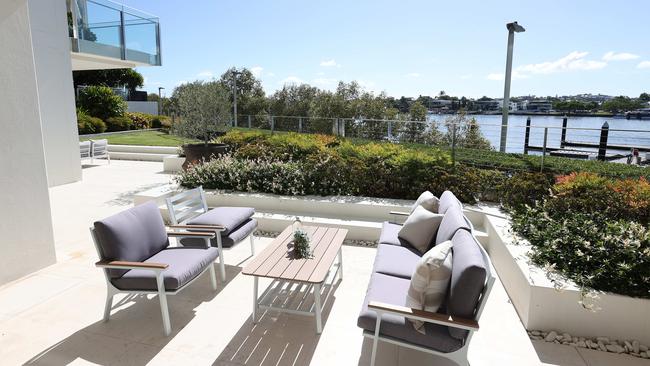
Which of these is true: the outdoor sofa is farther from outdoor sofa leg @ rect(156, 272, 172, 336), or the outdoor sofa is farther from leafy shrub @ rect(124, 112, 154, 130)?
leafy shrub @ rect(124, 112, 154, 130)

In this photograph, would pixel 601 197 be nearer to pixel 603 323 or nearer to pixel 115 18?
pixel 603 323

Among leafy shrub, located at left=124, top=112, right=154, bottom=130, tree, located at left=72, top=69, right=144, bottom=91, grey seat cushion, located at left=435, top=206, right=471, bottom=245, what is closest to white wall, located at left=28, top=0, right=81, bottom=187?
grey seat cushion, located at left=435, top=206, right=471, bottom=245

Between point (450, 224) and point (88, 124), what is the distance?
18273mm

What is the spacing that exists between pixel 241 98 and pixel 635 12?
19.2 metres

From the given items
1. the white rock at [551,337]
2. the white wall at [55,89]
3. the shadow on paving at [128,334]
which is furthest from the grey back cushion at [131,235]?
the white wall at [55,89]

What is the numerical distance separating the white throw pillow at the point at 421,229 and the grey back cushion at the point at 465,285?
124cm

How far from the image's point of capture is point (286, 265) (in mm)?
3383

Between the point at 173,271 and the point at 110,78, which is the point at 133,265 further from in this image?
the point at 110,78

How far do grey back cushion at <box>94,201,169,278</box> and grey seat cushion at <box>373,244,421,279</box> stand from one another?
2147mm

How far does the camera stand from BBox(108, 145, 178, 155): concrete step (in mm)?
13362

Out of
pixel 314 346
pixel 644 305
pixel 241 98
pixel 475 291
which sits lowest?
pixel 314 346

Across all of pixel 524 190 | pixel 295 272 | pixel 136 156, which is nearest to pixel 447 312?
pixel 295 272

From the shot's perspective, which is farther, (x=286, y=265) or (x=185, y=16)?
(x=185, y=16)

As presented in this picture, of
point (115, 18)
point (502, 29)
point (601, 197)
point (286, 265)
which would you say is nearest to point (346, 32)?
point (502, 29)
